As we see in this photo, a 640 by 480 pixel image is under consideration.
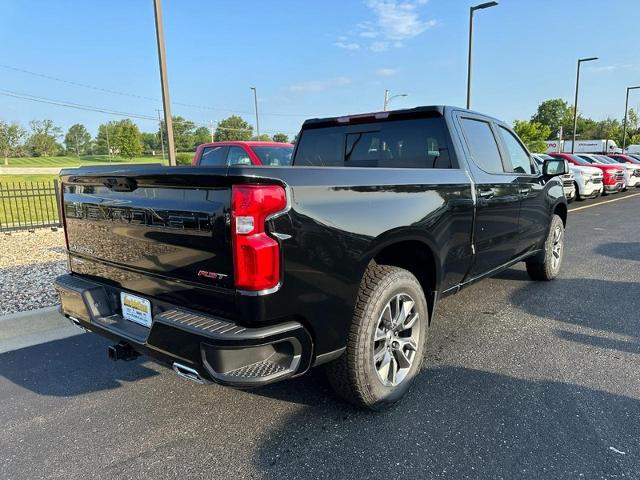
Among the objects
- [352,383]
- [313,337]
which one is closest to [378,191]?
[313,337]

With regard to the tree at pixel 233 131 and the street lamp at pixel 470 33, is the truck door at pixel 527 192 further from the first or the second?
the tree at pixel 233 131

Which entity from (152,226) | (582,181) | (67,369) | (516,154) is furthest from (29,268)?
(582,181)

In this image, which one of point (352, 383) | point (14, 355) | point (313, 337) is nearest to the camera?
point (313, 337)

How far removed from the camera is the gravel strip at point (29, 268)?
198 inches

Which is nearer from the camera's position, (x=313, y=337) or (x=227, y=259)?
(x=227, y=259)

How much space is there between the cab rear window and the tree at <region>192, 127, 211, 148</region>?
95918mm

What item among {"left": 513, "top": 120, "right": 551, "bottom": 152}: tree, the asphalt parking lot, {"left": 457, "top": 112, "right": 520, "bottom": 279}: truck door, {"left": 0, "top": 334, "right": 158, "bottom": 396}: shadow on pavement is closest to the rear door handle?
{"left": 457, "top": 112, "right": 520, "bottom": 279}: truck door

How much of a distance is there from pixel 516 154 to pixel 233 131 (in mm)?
83960

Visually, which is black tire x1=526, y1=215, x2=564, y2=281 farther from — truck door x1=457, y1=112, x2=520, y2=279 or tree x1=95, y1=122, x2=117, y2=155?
tree x1=95, y1=122, x2=117, y2=155

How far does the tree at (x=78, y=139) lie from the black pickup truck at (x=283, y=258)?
383ft

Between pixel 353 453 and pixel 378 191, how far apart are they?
1437mm

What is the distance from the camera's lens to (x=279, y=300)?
6.97 feet

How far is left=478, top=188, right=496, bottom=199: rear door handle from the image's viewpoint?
12.2ft

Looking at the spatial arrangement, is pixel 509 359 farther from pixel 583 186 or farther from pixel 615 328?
pixel 583 186
